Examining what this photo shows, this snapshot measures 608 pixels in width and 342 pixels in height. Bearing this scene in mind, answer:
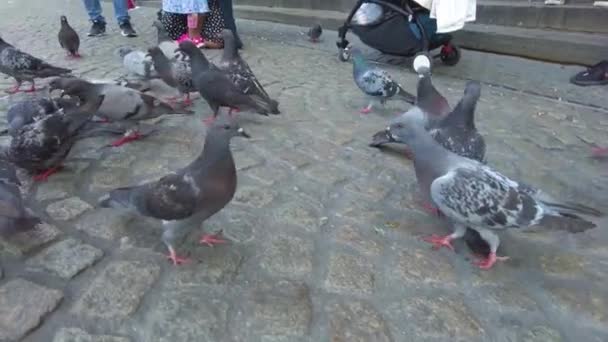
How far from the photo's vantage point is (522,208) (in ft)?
7.57

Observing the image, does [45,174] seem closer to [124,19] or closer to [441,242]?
[441,242]

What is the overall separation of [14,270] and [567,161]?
11.9 feet

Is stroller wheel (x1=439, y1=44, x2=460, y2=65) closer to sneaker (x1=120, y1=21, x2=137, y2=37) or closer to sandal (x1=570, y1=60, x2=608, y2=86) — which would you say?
sandal (x1=570, y1=60, x2=608, y2=86)

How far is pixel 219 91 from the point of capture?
4.16m

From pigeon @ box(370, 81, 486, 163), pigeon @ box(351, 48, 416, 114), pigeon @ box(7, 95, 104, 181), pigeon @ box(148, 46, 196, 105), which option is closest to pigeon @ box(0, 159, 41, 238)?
pigeon @ box(7, 95, 104, 181)

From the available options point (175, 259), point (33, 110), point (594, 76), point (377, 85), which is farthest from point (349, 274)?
point (594, 76)

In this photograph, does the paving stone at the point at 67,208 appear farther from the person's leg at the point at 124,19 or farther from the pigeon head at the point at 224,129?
the person's leg at the point at 124,19

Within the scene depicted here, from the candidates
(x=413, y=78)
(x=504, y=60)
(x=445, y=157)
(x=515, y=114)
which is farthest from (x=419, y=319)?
(x=504, y=60)

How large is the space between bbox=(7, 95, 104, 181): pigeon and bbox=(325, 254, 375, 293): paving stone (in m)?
1.92

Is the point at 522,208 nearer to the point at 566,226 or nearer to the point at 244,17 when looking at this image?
the point at 566,226

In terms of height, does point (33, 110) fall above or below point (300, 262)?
above

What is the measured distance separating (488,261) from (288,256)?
1.01 metres

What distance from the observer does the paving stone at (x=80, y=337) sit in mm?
1854

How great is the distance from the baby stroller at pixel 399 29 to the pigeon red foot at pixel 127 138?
3893 mm
